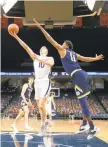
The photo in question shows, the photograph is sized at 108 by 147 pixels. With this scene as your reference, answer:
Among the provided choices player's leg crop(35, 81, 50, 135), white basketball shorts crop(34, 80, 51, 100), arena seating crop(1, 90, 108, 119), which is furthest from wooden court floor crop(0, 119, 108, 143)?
white basketball shorts crop(34, 80, 51, 100)

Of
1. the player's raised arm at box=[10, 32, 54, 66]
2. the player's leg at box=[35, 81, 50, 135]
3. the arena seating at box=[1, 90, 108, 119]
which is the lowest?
the arena seating at box=[1, 90, 108, 119]

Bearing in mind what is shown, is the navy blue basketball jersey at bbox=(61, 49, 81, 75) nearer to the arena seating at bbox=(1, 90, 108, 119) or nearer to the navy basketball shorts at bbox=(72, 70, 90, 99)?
the navy basketball shorts at bbox=(72, 70, 90, 99)

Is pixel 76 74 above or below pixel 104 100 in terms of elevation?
above

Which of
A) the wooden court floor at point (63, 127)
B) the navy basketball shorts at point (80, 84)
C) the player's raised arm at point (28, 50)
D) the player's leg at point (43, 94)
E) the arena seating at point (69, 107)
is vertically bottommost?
the wooden court floor at point (63, 127)

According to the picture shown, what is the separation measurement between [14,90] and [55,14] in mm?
5862

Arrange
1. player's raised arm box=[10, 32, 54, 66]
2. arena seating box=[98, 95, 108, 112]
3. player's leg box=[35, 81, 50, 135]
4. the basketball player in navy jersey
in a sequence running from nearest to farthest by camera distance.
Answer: the basketball player in navy jersey < player's raised arm box=[10, 32, 54, 66] < player's leg box=[35, 81, 50, 135] < arena seating box=[98, 95, 108, 112]

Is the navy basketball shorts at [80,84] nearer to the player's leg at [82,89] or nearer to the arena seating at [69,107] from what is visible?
the player's leg at [82,89]

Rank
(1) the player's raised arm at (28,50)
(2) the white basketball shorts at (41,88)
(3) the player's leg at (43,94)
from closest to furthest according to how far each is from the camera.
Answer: (1) the player's raised arm at (28,50) → (3) the player's leg at (43,94) → (2) the white basketball shorts at (41,88)

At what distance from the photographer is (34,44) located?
20.8 m

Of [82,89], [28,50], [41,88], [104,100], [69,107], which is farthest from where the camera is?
[104,100]

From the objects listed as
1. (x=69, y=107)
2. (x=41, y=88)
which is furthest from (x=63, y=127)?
(x=41, y=88)

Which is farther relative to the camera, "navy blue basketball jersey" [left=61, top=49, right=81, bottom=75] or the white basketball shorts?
the white basketball shorts

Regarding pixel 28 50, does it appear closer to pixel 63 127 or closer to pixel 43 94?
pixel 43 94

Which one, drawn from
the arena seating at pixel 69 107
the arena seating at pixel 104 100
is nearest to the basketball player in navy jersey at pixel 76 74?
the arena seating at pixel 69 107
